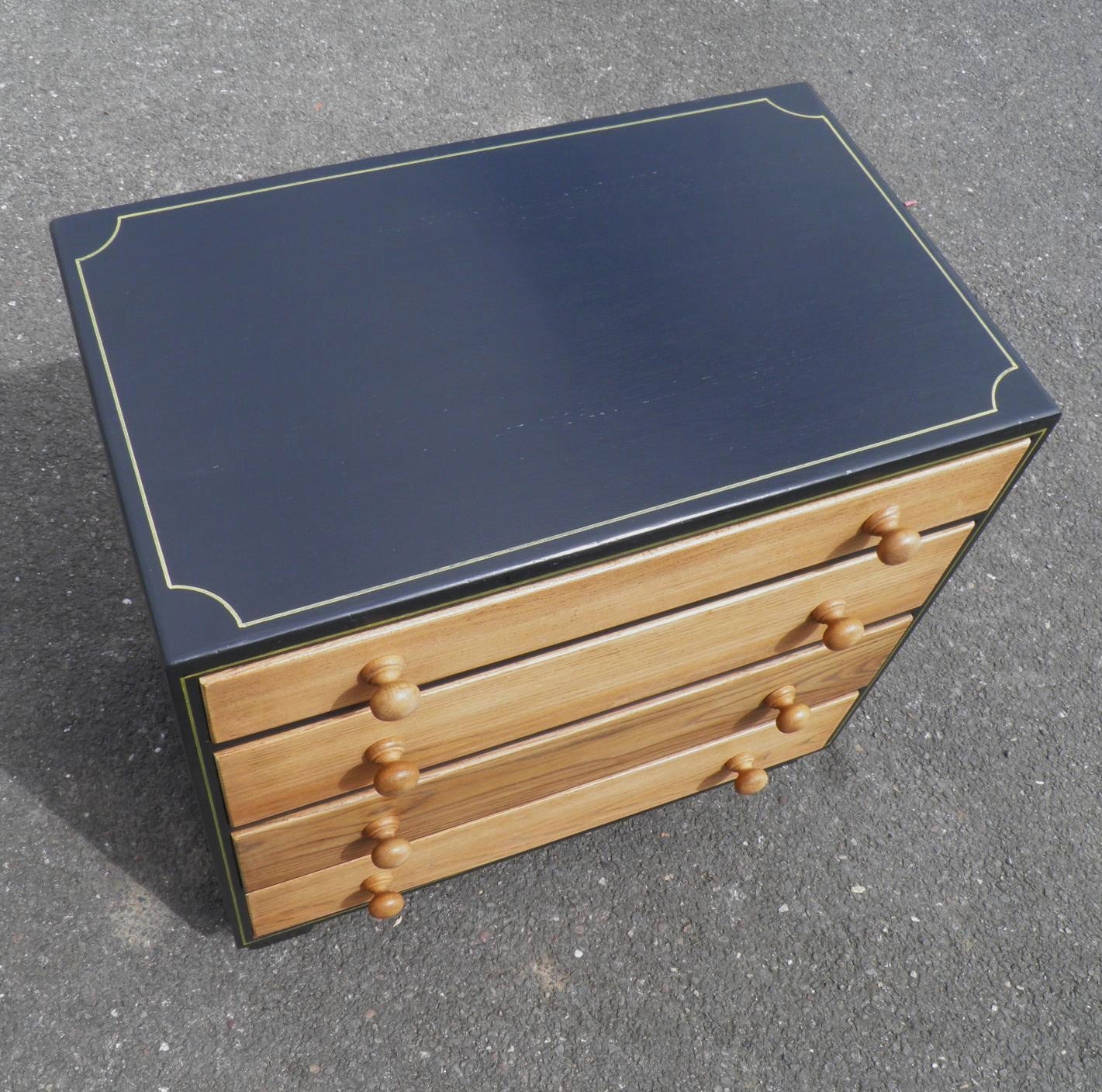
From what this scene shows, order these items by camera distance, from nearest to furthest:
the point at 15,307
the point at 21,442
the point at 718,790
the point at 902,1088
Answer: the point at 902,1088 → the point at 718,790 → the point at 21,442 → the point at 15,307

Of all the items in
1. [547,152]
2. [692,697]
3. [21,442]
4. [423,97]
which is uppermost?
[547,152]

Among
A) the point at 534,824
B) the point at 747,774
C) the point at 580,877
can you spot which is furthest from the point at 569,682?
the point at 580,877

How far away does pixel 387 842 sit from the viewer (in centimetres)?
146

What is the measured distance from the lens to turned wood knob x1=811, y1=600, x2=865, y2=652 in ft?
4.65

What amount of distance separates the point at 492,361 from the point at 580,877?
35.1 inches

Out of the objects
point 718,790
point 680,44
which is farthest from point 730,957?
point 680,44

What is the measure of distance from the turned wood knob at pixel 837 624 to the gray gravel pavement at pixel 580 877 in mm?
576

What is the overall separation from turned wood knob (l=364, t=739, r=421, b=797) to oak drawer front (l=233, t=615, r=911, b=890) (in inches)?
3.3

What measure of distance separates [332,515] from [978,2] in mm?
2962

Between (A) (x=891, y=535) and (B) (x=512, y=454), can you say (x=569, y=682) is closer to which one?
(B) (x=512, y=454)

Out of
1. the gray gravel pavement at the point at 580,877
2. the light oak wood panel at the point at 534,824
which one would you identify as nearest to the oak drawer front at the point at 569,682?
the light oak wood panel at the point at 534,824

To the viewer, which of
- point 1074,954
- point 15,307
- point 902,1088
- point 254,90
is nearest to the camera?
point 902,1088

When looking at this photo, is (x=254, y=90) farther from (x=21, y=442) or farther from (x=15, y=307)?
(x=21, y=442)

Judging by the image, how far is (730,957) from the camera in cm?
179
